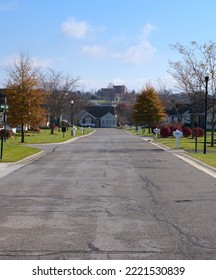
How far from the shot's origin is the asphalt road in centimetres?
748

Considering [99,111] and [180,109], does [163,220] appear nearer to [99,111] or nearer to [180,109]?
[180,109]

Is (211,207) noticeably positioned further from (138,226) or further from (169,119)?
(169,119)

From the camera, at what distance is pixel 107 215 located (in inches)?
406

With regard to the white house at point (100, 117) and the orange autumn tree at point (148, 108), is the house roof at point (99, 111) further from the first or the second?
the orange autumn tree at point (148, 108)

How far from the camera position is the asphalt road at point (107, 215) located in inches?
295

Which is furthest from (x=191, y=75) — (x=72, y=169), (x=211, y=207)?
(x=211, y=207)

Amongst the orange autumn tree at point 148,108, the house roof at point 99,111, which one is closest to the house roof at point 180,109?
the orange autumn tree at point 148,108

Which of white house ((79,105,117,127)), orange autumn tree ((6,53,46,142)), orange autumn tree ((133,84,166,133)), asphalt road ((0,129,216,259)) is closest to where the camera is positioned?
asphalt road ((0,129,216,259))

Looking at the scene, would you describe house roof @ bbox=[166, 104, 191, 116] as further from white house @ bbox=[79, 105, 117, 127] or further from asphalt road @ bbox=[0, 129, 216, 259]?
asphalt road @ bbox=[0, 129, 216, 259]

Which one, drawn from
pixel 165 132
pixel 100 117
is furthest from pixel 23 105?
pixel 100 117

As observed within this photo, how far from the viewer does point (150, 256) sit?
7.06 m

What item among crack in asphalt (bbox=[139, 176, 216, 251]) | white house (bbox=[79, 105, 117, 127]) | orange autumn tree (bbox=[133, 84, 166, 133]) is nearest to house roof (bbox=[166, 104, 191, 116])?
orange autumn tree (bbox=[133, 84, 166, 133])

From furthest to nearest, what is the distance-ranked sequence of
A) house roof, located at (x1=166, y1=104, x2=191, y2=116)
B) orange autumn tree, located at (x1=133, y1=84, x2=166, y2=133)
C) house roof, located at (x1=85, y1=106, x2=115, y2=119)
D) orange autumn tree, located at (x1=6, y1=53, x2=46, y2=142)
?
1. house roof, located at (x1=85, y1=106, x2=115, y2=119)
2. orange autumn tree, located at (x1=133, y1=84, x2=166, y2=133)
3. house roof, located at (x1=166, y1=104, x2=191, y2=116)
4. orange autumn tree, located at (x1=6, y1=53, x2=46, y2=142)

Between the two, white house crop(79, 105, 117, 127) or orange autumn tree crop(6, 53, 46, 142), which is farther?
white house crop(79, 105, 117, 127)
